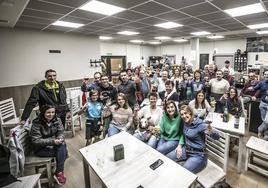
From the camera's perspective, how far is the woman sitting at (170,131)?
225cm

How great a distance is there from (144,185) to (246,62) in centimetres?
911

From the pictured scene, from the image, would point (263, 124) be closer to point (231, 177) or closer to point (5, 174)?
point (231, 177)

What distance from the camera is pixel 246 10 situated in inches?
143

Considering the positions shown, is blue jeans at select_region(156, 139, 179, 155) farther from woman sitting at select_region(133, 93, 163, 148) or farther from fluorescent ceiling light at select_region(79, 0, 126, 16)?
fluorescent ceiling light at select_region(79, 0, 126, 16)

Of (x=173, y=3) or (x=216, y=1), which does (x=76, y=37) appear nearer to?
(x=173, y=3)

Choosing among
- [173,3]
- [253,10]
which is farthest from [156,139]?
[253,10]

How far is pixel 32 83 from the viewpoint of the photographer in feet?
17.3

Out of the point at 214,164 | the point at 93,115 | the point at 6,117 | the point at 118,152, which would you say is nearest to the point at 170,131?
the point at 214,164

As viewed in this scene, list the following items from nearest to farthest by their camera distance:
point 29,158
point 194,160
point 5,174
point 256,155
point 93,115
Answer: point 5,174, point 194,160, point 29,158, point 256,155, point 93,115

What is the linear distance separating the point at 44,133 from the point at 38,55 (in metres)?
3.78

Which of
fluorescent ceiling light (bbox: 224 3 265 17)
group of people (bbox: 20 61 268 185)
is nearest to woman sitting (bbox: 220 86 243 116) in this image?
group of people (bbox: 20 61 268 185)

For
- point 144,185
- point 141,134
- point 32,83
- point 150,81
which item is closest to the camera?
point 144,185

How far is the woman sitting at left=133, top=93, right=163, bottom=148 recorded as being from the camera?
256 centimetres

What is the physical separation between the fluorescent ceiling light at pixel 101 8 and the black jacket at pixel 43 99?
1562 mm
